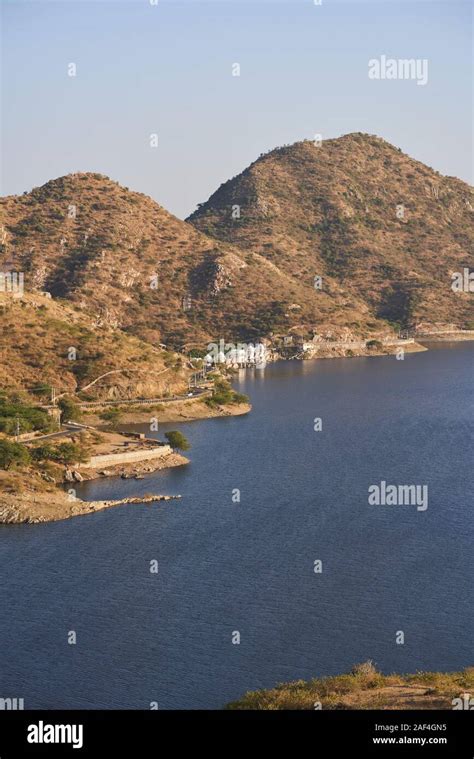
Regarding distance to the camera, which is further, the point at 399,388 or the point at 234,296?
the point at 234,296

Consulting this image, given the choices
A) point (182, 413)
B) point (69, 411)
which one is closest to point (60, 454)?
point (69, 411)

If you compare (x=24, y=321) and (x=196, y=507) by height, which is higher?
(x=24, y=321)

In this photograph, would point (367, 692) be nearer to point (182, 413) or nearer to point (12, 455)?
point (12, 455)

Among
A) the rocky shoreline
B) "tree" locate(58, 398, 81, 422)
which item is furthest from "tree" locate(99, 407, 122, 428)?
the rocky shoreline

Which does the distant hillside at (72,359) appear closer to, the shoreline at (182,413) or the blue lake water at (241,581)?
the shoreline at (182,413)

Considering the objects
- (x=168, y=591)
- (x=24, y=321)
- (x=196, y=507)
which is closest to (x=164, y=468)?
(x=196, y=507)

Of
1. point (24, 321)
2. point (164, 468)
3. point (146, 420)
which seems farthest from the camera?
point (24, 321)
